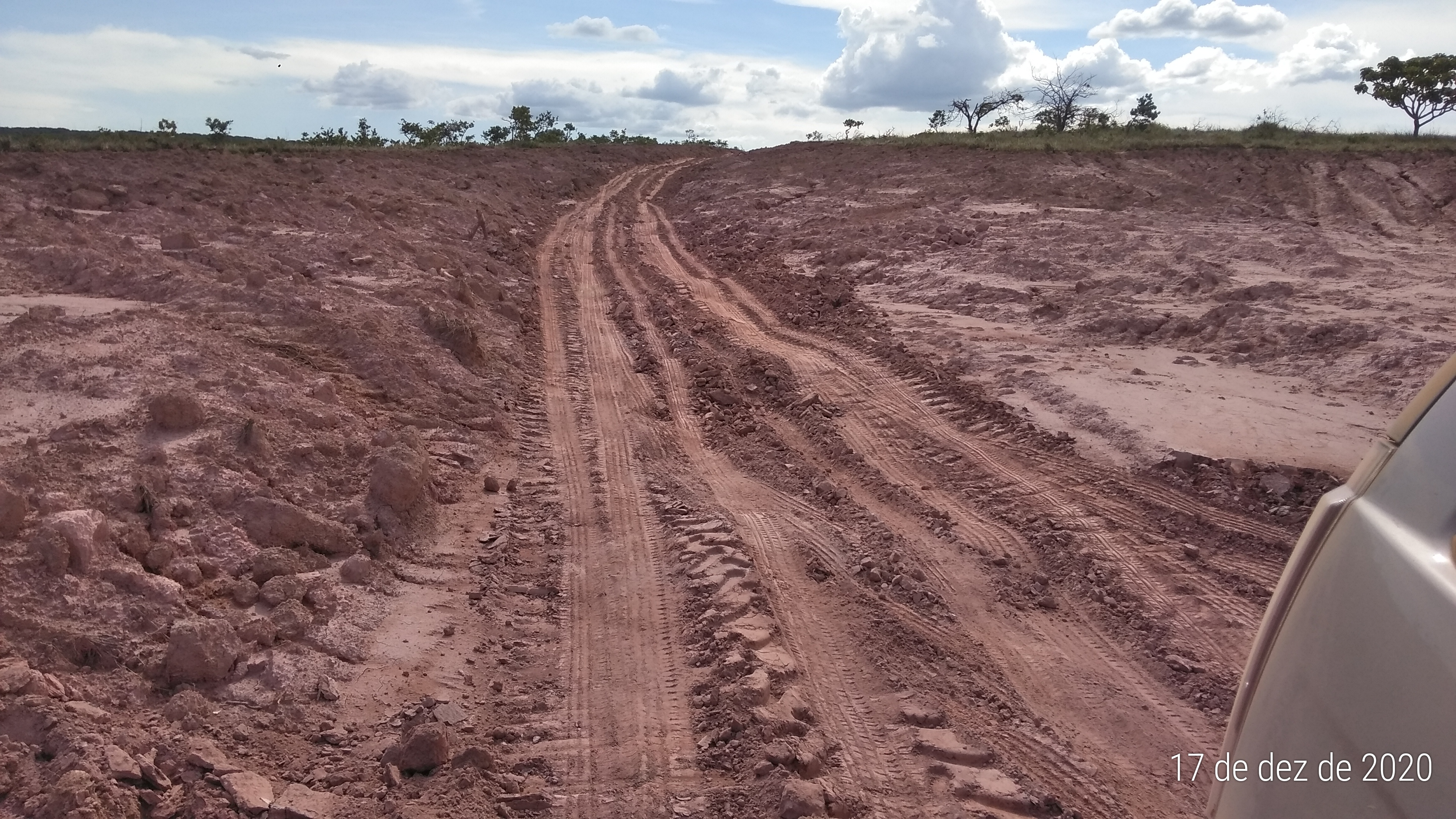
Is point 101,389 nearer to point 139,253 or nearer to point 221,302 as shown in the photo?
point 221,302

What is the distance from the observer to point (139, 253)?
8430 mm

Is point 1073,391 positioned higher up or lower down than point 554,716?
higher up

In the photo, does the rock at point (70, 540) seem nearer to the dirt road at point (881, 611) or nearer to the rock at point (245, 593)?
the rock at point (245, 593)

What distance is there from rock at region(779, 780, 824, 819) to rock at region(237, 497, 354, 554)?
2876mm

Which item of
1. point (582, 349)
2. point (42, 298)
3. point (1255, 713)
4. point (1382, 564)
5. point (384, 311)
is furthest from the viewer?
point (582, 349)

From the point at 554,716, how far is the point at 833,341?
6563 millimetres

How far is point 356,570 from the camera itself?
4.77 m

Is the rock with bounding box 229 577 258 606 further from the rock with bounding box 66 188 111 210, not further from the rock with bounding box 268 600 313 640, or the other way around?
the rock with bounding box 66 188 111 210

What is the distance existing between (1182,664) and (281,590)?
13.9 feet

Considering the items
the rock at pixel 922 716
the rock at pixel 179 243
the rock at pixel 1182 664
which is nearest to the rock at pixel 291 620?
the rock at pixel 922 716

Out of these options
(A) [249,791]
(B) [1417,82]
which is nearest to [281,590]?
(A) [249,791]

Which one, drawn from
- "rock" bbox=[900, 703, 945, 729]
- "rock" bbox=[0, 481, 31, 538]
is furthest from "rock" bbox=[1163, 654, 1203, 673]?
"rock" bbox=[0, 481, 31, 538]

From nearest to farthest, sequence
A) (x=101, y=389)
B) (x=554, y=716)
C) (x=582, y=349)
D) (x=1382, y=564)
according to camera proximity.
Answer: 1. (x=1382, y=564)
2. (x=554, y=716)
3. (x=101, y=389)
4. (x=582, y=349)

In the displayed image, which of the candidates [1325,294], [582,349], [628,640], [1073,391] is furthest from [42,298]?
[1325,294]
